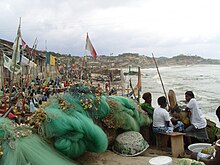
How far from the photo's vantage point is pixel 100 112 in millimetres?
5629

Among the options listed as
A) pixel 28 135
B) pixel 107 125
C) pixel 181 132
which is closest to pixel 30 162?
pixel 28 135

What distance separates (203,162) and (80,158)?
2.35 meters

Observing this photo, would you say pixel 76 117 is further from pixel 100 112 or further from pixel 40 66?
pixel 40 66

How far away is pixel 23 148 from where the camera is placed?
12.7 feet

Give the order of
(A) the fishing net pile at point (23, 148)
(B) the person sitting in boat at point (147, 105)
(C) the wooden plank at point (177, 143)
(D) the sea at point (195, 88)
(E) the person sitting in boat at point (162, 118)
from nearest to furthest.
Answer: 1. (A) the fishing net pile at point (23, 148)
2. (C) the wooden plank at point (177, 143)
3. (E) the person sitting in boat at point (162, 118)
4. (B) the person sitting in boat at point (147, 105)
5. (D) the sea at point (195, 88)

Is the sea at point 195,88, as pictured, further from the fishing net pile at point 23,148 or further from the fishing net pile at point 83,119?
the fishing net pile at point 23,148

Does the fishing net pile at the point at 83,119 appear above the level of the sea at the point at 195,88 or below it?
above

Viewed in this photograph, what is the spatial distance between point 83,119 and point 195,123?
2653mm

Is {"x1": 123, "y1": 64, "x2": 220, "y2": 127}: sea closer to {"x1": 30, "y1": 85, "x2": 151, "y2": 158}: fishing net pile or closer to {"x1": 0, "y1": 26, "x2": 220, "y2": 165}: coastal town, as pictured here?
{"x1": 0, "y1": 26, "x2": 220, "y2": 165}: coastal town

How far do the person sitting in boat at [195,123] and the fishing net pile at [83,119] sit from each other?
1.04m

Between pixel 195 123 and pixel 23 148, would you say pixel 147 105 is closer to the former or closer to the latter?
pixel 195 123

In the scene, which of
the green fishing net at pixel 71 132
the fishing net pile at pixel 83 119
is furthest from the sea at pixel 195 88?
the green fishing net at pixel 71 132

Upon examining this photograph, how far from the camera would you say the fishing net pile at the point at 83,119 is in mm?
4629

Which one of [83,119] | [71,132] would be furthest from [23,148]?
[83,119]
